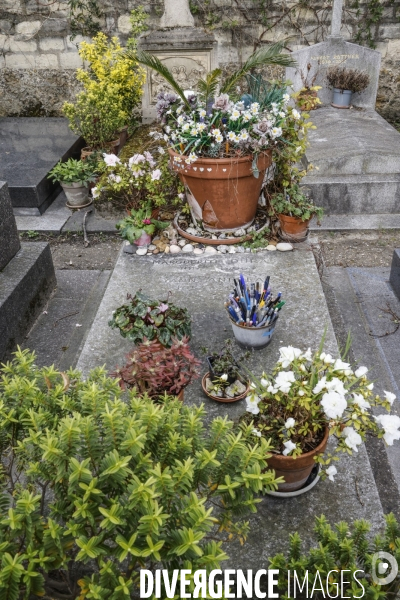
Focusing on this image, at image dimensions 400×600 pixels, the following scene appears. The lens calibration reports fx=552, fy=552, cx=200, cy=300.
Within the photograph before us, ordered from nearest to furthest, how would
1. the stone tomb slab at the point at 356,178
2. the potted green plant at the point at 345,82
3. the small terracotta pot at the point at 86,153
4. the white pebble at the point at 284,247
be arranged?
the white pebble at the point at 284,247, the stone tomb slab at the point at 356,178, the small terracotta pot at the point at 86,153, the potted green plant at the point at 345,82

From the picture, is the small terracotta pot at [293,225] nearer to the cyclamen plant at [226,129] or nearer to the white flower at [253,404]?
the cyclamen plant at [226,129]

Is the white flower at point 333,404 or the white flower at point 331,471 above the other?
the white flower at point 333,404

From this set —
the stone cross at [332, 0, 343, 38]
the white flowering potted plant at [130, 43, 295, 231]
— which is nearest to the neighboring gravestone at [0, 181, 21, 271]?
the white flowering potted plant at [130, 43, 295, 231]

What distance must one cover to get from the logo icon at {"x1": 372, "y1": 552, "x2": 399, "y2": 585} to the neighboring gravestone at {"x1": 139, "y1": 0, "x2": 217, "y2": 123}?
5675mm

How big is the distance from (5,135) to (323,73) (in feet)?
13.0

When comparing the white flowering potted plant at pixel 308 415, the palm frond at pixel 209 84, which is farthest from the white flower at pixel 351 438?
the palm frond at pixel 209 84

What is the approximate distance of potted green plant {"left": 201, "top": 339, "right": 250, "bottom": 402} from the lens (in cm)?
287

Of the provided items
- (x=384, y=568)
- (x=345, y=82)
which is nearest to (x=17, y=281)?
(x=384, y=568)

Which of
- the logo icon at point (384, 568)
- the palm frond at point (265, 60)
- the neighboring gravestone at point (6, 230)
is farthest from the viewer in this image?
the palm frond at point (265, 60)

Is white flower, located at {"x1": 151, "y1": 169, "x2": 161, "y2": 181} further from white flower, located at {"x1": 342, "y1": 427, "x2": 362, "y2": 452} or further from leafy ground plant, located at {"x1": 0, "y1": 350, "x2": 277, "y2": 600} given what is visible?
white flower, located at {"x1": 342, "y1": 427, "x2": 362, "y2": 452}

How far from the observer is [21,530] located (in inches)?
62.2

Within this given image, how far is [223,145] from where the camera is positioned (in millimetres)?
4137

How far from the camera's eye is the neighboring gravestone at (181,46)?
6.24 meters

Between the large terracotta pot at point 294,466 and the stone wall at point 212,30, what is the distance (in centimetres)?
A: 655
